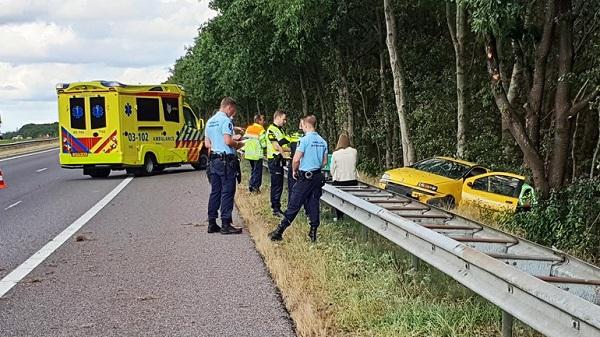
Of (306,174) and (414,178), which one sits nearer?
(306,174)

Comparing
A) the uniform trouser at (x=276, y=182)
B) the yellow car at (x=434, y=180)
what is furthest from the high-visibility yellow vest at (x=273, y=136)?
the yellow car at (x=434, y=180)

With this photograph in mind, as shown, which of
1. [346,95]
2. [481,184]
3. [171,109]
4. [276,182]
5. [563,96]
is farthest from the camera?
[346,95]

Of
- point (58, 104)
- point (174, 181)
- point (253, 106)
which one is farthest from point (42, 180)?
point (253, 106)

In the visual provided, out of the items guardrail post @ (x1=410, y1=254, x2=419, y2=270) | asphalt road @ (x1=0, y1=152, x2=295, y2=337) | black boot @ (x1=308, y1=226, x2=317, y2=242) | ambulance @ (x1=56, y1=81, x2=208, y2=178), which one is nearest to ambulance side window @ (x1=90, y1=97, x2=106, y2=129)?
ambulance @ (x1=56, y1=81, x2=208, y2=178)

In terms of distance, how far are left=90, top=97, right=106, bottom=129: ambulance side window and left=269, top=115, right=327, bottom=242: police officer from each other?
501 inches

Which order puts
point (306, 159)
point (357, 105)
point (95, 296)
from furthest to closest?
point (357, 105) < point (306, 159) < point (95, 296)

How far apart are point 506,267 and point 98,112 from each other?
17.6 meters

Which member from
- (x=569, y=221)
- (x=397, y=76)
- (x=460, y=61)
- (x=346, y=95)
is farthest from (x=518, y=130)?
(x=346, y=95)

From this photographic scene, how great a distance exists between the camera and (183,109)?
2236 cm

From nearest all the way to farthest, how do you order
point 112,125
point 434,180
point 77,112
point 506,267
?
point 506,267, point 434,180, point 112,125, point 77,112

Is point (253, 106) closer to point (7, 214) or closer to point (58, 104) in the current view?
point (58, 104)

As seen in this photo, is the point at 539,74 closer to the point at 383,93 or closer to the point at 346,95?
the point at 383,93

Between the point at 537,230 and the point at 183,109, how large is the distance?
1420 cm

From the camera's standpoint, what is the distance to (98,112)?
20.1 metres
